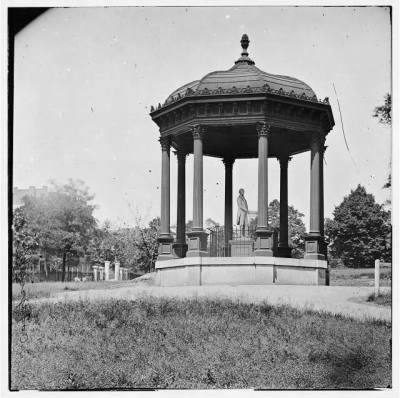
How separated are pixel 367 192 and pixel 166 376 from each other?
852cm

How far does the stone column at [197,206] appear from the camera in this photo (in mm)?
25422

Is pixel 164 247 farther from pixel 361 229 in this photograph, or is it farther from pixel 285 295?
pixel 361 229

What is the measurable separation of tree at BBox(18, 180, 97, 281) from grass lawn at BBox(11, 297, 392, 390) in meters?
2.15

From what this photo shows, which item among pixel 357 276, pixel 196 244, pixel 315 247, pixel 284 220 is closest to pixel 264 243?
pixel 196 244

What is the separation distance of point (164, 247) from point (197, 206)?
77.5 inches

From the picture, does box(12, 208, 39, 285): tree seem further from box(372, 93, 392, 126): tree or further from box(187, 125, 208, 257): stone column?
box(372, 93, 392, 126): tree

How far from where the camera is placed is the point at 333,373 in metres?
20.7

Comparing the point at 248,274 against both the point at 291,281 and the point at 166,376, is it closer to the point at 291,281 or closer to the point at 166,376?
the point at 291,281

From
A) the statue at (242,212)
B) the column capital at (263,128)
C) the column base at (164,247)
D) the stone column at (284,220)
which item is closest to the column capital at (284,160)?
the stone column at (284,220)

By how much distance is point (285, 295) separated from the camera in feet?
76.3

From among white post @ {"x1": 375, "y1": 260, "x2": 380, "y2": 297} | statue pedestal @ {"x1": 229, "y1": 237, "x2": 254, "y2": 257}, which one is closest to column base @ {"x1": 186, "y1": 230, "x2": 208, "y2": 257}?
statue pedestal @ {"x1": 229, "y1": 237, "x2": 254, "y2": 257}

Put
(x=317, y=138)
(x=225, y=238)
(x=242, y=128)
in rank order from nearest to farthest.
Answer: (x=317, y=138), (x=242, y=128), (x=225, y=238)

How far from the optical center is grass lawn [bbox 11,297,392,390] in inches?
810

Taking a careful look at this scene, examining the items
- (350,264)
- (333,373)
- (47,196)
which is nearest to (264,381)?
(333,373)
